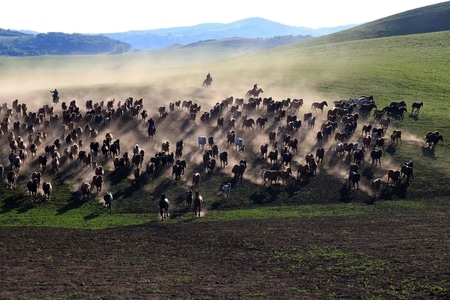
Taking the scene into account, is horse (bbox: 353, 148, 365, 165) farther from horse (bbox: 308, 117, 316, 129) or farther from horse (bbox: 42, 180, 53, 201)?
horse (bbox: 42, 180, 53, 201)

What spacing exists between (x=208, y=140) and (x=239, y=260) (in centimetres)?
2069

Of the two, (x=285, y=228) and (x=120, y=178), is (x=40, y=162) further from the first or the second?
(x=285, y=228)

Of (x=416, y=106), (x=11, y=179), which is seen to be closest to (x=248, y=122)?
(x=416, y=106)

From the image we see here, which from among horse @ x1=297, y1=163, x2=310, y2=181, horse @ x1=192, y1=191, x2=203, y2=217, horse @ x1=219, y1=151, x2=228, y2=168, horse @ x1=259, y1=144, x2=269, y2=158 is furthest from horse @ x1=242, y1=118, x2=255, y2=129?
horse @ x1=192, y1=191, x2=203, y2=217

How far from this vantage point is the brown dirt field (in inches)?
789

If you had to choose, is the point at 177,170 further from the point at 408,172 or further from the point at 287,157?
the point at 408,172

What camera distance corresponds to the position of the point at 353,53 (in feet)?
323

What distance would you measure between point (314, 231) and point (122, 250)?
11.1 meters

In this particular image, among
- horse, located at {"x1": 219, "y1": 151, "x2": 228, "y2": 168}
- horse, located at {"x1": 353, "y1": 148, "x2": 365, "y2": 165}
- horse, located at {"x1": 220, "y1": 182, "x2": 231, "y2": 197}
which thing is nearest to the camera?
horse, located at {"x1": 220, "y1": 182, "x2": 231, "y2": 197}

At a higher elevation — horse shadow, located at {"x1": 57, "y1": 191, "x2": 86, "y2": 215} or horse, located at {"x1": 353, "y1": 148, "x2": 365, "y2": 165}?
horse, located at {"x1": 353, "y1": 148, "x2": 365, "y2": 165}

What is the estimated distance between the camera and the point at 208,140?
43.1m

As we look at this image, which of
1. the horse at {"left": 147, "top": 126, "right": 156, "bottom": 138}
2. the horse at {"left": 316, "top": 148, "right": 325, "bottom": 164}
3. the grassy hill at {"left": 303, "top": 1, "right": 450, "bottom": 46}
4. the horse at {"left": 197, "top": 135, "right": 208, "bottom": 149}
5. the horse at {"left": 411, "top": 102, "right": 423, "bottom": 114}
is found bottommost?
the horse at {"left": 316, "top": 148, "right": 325, "bottom": 164}

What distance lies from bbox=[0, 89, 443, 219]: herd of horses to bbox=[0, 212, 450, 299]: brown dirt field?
4836mm

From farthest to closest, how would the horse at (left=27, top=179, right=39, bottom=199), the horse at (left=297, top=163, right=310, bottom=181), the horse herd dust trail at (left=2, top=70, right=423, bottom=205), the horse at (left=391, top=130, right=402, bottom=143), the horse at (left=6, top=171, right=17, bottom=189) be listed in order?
the horse at (left=391, top=130, right=402, bottom=143), the horse herd dust trail at (left=2, top=70, right=423, bottom=205), the horse at (left=297, top=163, right=310, bottom=181), the horse at (left=6, top=171, right=17, bottom=189), the horse at (left=27, top=179, right=39, bottom=199)
